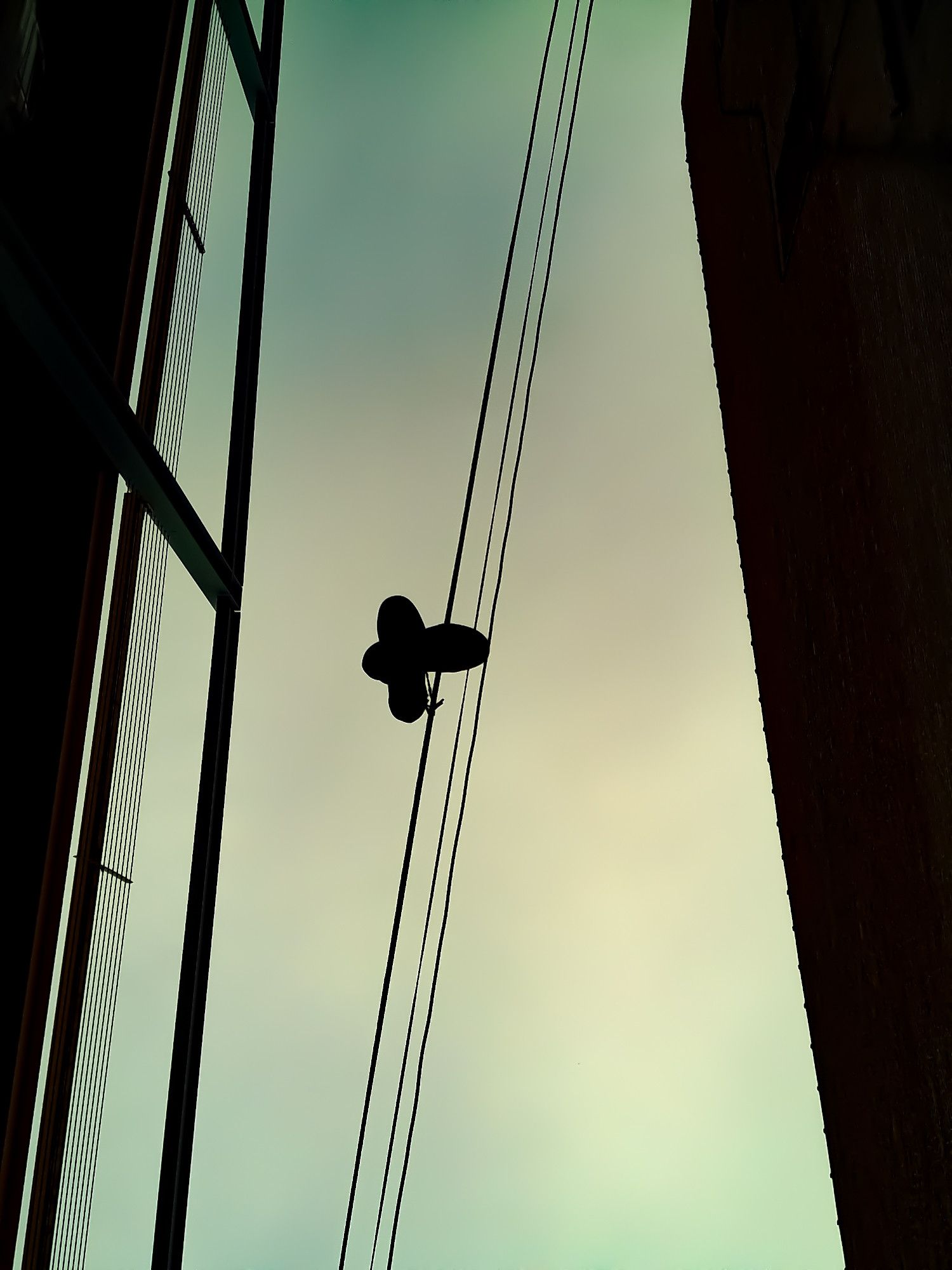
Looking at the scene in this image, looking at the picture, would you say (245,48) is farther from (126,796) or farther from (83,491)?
(126,796)

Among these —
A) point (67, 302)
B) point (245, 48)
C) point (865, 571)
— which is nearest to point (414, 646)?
point (67, 302)

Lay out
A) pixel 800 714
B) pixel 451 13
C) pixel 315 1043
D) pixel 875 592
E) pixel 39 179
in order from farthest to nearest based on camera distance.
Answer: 1. pixel 451 13
2. pixel 315 1043
3. pixel 39 179
4. pixel 800 714
5. pixel 875 592

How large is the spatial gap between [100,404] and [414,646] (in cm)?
119

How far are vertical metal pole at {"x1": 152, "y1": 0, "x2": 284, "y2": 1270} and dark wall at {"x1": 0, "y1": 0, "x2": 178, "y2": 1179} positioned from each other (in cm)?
75

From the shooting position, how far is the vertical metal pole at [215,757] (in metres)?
2.84

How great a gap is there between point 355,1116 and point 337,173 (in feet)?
17.1

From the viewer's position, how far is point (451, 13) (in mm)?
5797

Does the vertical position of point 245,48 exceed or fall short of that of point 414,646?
it exceeds it

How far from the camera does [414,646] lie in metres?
3.33

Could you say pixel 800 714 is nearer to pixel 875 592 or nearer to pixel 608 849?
pixel 875 592

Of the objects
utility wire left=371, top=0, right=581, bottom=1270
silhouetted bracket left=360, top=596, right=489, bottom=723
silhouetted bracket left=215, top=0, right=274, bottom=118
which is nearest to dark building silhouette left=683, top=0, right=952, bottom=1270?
silhouetted bracket left=360, top=596, right=489, bottom=723

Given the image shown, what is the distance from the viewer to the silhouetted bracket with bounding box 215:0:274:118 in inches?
171

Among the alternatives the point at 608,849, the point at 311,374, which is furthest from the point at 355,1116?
the point at 311,374

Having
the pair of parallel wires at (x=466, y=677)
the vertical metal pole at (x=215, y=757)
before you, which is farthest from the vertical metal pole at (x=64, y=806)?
the pair of parallel wires at (x=466, y=677)
